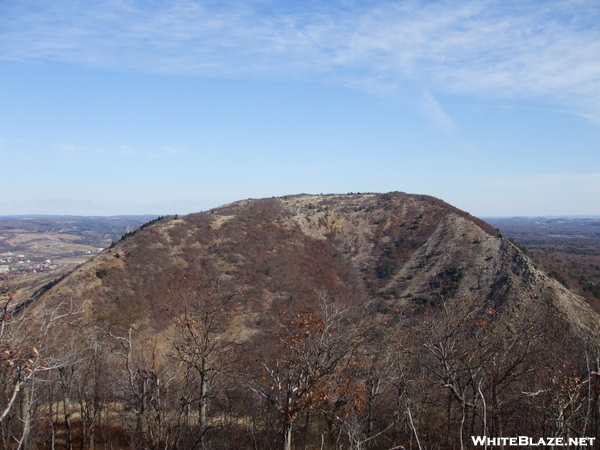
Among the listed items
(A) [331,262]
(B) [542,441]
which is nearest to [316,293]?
(A) [331,262]

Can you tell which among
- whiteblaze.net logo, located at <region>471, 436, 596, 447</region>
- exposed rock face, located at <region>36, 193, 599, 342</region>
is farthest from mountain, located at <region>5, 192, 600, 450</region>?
whiteblaze.net logo, located at <region>471, 436, 596, 447</region>

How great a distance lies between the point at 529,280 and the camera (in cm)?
4125

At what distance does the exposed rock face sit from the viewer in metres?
40.3

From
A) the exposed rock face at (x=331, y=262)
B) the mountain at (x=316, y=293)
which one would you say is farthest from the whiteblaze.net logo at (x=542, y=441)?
the exposed rock face at (x=331, y=262)

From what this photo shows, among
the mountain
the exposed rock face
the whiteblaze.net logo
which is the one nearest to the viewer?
the whiteblaze.net logo

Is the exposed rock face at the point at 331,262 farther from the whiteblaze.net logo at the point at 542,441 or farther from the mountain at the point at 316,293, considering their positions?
the whiteblaze.net logo at the point at 542,441

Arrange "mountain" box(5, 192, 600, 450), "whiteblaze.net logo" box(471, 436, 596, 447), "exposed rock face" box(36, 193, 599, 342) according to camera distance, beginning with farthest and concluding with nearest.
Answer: "exposed rock face" box(36, 193, 599, 342) < "mountain" box(5, 192, 600, 450) < "whiteblaze.net logo" box(471, 436, 596, 447)

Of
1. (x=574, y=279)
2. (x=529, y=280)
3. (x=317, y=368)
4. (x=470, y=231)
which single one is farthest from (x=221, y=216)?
(x=317, y=368)

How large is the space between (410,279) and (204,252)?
25704mm

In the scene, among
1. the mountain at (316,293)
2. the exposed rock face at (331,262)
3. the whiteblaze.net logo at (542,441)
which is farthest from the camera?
the exposed rock face at (331,262)

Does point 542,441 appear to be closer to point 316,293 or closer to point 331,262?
point 316,293

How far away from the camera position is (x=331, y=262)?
56.6 meters

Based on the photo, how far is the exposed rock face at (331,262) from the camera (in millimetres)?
40312

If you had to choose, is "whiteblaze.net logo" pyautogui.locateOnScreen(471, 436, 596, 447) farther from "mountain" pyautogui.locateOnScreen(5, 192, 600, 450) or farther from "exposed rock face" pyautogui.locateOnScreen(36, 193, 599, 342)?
"exposed rock face" pyautogui.locateOnScreen(36, 193, 599, 342)
